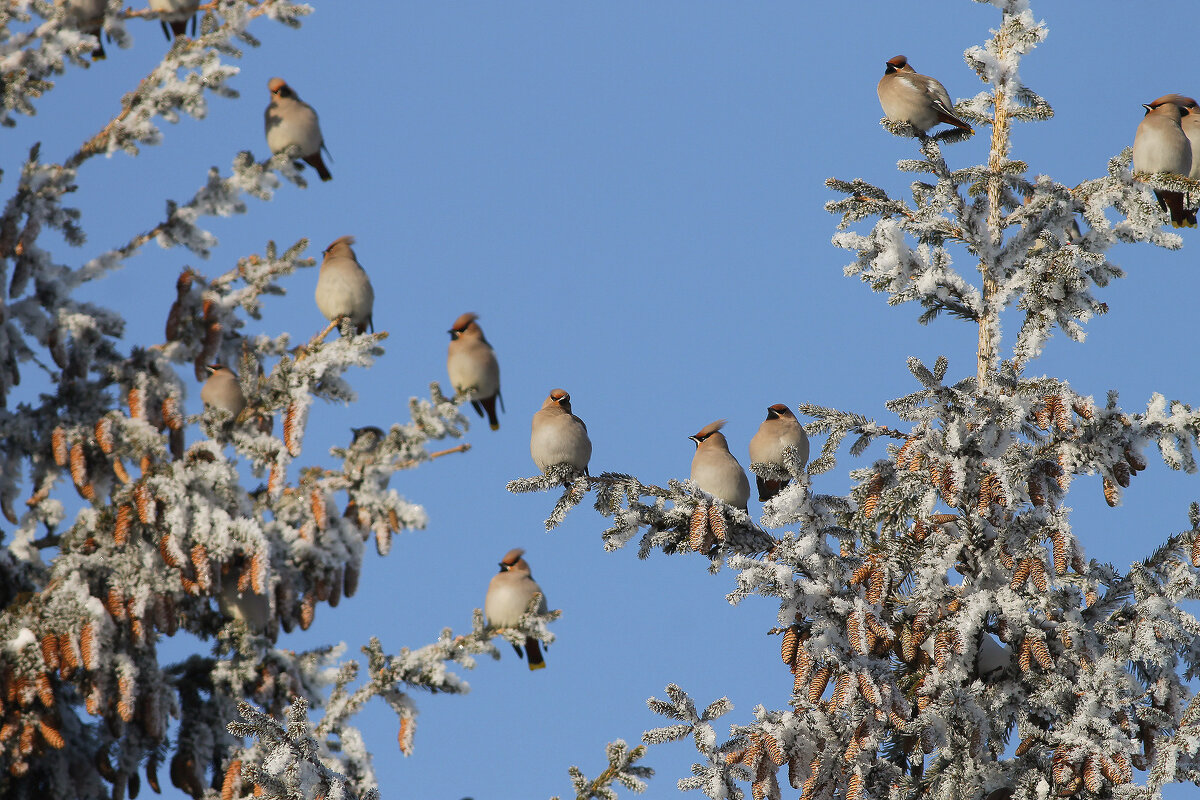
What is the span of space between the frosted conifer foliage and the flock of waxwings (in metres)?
0.37

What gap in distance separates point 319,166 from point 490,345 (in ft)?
5.90

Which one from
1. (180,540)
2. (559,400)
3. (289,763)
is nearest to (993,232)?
(559,400)

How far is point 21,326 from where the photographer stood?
598cm

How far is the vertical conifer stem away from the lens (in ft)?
13.7

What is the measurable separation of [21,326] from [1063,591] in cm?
Result: 489

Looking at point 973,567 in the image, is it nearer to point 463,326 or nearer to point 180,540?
point 180,540

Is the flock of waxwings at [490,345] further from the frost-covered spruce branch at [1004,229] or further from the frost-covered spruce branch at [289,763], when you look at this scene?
the frost-covered spruce branch at [289,763]

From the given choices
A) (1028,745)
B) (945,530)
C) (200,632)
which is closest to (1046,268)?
(945,530)

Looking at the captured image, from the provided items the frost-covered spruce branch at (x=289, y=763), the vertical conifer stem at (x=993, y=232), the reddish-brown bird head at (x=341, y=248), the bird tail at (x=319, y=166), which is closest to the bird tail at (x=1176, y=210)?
the vertical conifer stem at (x=993, y=232)

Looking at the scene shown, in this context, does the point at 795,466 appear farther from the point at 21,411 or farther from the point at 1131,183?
the point at 21,411

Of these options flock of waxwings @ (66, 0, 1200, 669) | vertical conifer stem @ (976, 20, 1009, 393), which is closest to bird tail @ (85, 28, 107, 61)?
flock of waxwings @ (66, 0, 1200, 669)

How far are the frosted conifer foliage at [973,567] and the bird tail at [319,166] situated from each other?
4.96 m

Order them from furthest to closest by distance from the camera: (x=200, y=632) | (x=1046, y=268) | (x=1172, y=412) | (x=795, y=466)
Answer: (x=200, y=632) → (x=1046, y=268) → (x=1172, y=412) → (x=795, y=466)

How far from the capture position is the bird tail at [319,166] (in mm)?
8352
